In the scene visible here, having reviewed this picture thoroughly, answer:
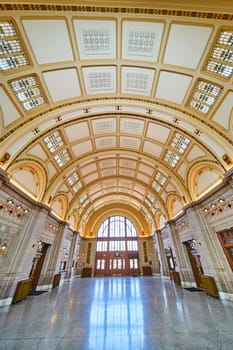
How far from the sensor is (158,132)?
32.7 ft

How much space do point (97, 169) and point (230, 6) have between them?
12784 millimetres

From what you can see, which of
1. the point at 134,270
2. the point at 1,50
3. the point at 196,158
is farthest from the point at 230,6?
the point at 134,270

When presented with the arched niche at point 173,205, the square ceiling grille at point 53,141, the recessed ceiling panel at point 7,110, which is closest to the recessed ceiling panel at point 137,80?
the square ceiling grille at point 53,141

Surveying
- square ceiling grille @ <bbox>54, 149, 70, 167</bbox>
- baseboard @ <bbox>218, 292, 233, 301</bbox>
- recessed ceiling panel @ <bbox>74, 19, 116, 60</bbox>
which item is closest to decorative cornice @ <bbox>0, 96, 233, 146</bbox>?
recessed ceiling panel @ <bbox>74, 19, 116, 60</bbox>

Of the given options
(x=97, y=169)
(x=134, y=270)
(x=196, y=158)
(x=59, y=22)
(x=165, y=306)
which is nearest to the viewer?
(x=59, y=22)

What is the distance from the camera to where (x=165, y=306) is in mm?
6410

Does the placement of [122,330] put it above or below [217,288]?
below

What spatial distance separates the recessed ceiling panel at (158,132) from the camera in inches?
378

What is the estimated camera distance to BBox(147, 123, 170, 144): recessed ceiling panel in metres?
9.60

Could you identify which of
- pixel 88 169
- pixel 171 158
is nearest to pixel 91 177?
pixel 88 169

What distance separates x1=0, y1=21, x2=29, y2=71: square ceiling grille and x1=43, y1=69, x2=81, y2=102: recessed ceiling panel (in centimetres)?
98

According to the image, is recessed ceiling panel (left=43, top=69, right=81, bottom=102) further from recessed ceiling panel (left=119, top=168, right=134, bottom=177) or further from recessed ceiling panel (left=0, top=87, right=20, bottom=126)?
recessed ceiling panel (left=119, top=168, right=134, bottom=177)

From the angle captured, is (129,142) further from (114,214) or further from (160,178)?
(114,214)

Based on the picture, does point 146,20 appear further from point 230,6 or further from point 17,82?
point 17,82
